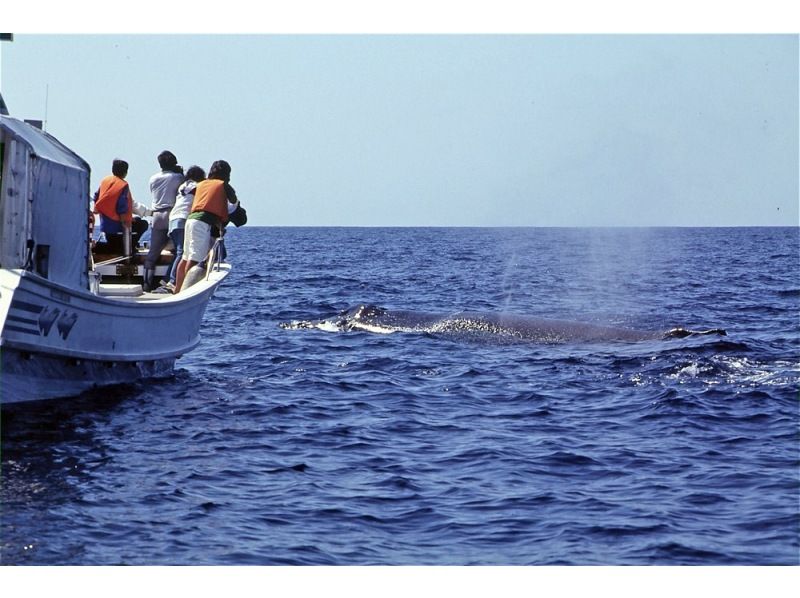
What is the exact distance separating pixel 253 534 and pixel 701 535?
368 cm

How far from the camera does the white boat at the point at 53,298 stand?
41.3 feet

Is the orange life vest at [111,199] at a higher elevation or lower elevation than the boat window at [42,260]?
higher

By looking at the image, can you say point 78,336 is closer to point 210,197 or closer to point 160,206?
point 210,197

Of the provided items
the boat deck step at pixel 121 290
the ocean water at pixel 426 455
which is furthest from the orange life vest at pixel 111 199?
the ocean water at pixel 426 455

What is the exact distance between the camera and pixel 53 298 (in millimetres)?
12844

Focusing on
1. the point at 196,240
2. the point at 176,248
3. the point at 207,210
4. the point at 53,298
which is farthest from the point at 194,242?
the point at 53,298

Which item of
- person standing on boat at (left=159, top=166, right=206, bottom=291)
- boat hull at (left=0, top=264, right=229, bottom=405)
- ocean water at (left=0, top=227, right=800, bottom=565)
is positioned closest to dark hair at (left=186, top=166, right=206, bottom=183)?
person standing on boat at (left=159, top=166, right=206, bottom=291)

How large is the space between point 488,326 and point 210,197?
27.9 ft

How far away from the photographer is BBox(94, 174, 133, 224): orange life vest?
17.5 m

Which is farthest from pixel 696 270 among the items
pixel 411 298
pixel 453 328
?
pixel 453 328

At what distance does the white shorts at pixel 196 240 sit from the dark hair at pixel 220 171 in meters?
0.73

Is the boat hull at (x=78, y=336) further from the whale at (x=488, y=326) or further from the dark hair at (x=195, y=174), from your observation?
the whale at (x=488, y=326)

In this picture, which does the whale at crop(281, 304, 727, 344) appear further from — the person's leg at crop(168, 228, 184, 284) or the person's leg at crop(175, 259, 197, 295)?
the person's leg at crop(175, 259, 197, 295)

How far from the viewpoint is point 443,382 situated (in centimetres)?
1780
